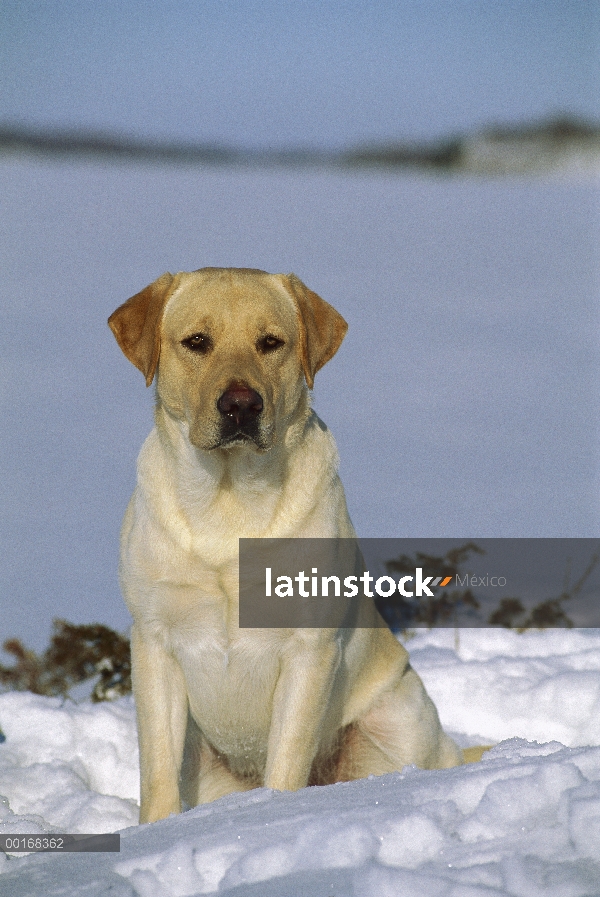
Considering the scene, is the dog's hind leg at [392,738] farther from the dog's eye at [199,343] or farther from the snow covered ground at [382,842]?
the dog's eye at [199,343]

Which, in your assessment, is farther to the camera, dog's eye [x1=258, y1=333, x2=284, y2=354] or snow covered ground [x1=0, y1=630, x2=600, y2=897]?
dog's eye [x1=258, y1=333, x2=284, y2=354]

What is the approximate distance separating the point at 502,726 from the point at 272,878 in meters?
2.88

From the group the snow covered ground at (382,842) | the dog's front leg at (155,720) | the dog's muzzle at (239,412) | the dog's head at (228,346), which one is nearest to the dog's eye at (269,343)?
the dog's head at (228,346)

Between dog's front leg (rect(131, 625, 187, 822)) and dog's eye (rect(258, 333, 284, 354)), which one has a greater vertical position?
dog's eye (rect(258, 333, 284, 354))

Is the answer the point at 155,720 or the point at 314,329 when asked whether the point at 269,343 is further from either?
the point at 155,720

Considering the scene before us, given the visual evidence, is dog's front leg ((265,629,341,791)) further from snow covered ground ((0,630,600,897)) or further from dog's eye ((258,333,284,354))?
dog's eye ((258,333,284,354))

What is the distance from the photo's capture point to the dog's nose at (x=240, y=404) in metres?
3.49

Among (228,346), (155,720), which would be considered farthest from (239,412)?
(155,720)

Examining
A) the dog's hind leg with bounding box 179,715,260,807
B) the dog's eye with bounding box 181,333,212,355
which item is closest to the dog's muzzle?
the dog's eye with bounding box 181,333,212,355

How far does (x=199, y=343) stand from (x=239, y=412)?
334mm

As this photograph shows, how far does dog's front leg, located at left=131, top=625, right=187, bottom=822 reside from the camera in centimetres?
387

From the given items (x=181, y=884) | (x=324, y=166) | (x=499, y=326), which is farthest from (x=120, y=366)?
(x=324, y=166)

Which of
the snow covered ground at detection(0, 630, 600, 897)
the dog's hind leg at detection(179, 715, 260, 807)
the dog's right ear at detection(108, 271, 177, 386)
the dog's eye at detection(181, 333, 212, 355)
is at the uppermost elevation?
the dog's right ear at detection(108, 271, 177, 386)

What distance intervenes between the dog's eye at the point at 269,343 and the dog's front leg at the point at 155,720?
1.05m
